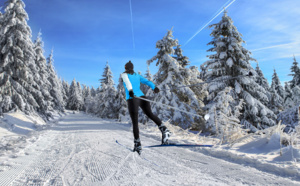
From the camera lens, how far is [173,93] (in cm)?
1565

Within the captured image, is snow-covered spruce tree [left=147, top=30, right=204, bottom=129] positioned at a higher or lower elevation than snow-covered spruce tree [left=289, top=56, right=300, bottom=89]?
lower

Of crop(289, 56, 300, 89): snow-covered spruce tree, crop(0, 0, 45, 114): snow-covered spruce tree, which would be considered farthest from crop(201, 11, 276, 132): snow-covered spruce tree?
crop(289, 56, 300, 89): snow-covered spruce tree

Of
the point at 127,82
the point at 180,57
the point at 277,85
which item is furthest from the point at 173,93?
the point at 277,85

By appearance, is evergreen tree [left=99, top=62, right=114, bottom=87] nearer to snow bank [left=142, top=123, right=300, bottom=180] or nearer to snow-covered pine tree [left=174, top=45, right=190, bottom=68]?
snow-covered pine tree [left=174, top=45, right=190, bottom=68]

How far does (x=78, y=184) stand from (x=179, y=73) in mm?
13825

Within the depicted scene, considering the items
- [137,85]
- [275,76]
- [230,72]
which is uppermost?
[275,76]

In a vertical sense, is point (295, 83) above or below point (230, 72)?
above

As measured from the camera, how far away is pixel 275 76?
3956 centimetres

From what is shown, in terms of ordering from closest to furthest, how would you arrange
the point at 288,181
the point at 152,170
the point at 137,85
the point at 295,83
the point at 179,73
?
the point at 288,181 → the point at 152,170 → the point at 137,85 → the point at 179,73 → the point at 295,83

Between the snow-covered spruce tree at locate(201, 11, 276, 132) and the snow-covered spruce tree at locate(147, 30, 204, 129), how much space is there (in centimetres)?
199

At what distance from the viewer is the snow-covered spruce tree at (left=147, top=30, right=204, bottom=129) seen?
14875 mm

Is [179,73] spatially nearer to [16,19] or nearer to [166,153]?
[166,153]

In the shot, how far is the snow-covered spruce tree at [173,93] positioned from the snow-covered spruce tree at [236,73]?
1986 millimetres

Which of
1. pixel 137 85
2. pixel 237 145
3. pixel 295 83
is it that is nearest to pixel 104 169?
pixel 137 85
